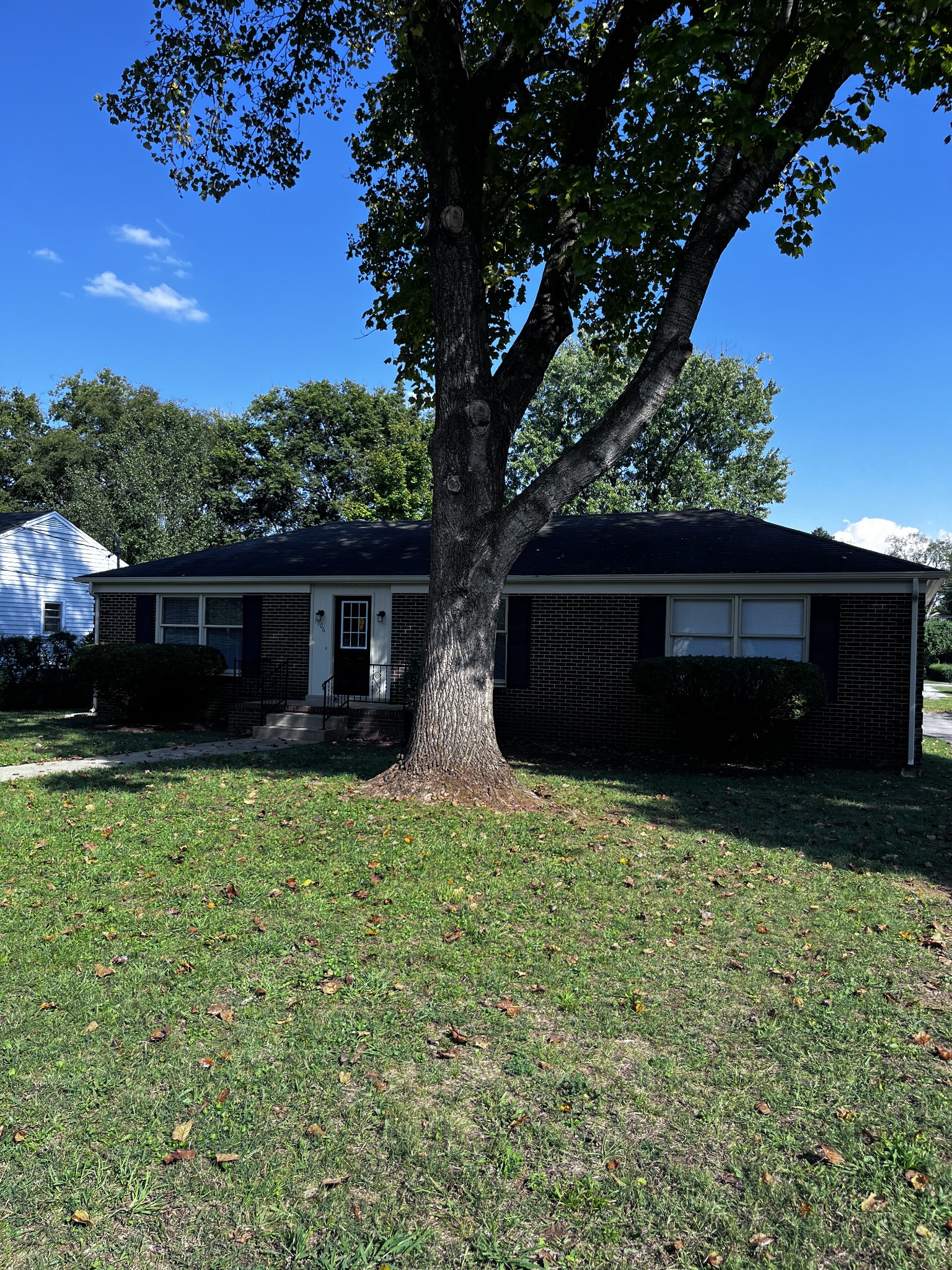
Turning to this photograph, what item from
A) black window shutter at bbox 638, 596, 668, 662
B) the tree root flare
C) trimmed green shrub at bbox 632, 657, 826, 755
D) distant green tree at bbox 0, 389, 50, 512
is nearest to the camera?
the tree root flare

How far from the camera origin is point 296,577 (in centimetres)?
1578

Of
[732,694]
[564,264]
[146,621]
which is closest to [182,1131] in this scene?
[564,264]

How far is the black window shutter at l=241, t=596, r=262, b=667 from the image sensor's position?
16.4 meters

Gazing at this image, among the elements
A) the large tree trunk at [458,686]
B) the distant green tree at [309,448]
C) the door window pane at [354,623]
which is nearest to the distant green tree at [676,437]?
the distant green tree at [309,448]

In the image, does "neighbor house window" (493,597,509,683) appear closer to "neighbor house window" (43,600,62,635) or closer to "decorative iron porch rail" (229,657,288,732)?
"decorative iron porch rail" (229,657,288,732)

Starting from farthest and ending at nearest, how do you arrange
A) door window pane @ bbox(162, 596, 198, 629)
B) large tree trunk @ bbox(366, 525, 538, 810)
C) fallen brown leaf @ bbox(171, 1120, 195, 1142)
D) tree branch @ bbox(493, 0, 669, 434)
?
door window pane @ bbox(162, 596, 198, 629)
tree branch @ bbox(493, 0, 669, 434)
large tree trunk @ bbox(366, 525, 538, 810)
fallen brown leaf @ bbox(171, 1120, 195, 1142)

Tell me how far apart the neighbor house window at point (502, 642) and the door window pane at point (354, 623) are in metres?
2.80

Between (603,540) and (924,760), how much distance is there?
6.61 m

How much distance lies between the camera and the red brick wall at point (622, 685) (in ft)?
40.1

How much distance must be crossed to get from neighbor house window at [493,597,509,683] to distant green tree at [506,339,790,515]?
19542 millimetres

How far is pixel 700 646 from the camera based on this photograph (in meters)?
13.4

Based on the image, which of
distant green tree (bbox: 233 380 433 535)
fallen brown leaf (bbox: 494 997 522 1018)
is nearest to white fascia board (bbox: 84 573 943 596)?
fallen brown leaf (bbox: 494 997 522 1018)

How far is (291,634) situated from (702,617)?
797 centimetres

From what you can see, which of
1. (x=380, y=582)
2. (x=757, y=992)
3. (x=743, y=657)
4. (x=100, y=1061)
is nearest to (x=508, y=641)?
(x=380, y=582)
